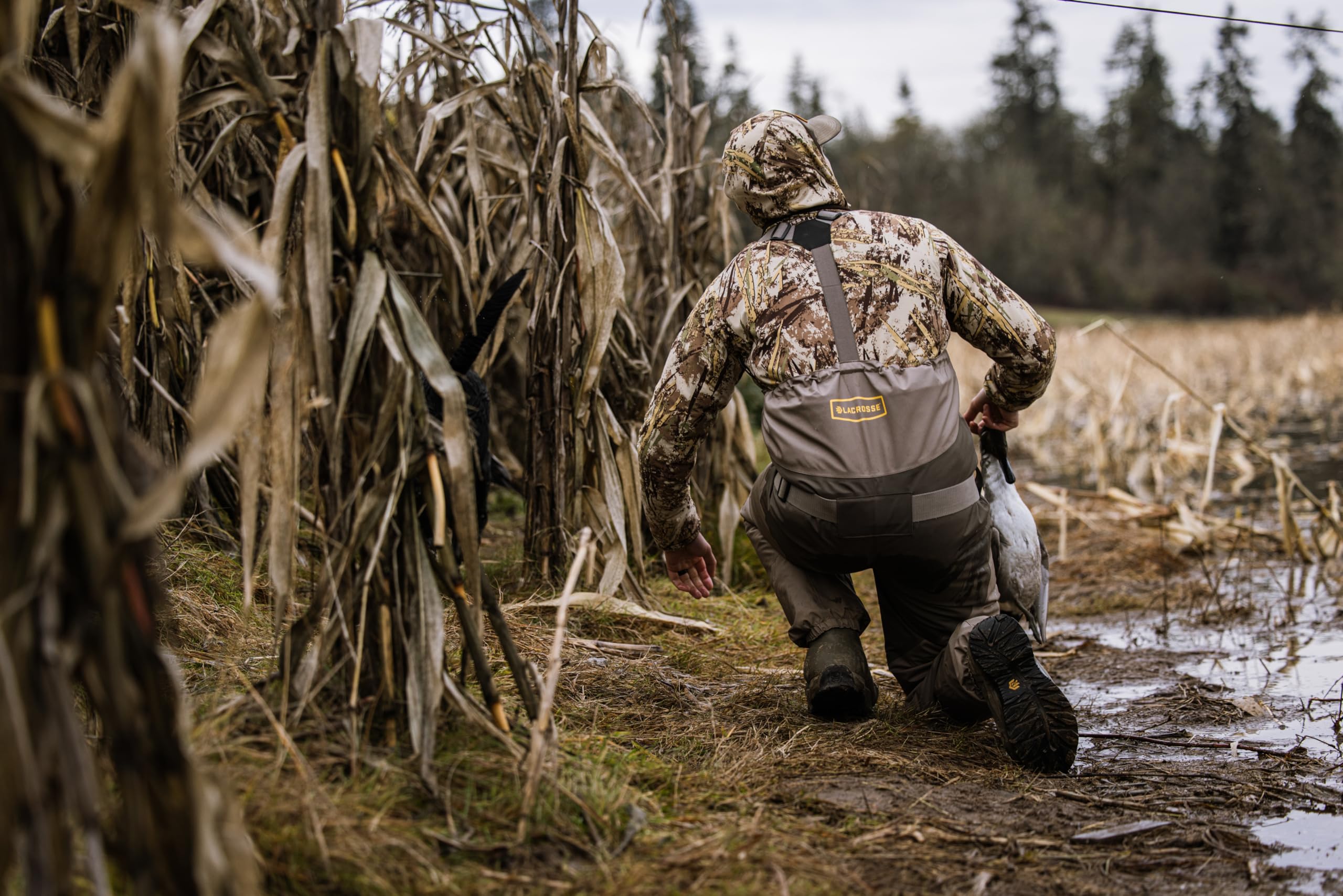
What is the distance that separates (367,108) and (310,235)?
10.8 inches

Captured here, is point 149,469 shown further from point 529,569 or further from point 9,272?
point 529,569

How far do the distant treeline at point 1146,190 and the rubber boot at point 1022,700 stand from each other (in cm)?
4227

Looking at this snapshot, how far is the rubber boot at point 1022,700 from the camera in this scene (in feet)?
8.79

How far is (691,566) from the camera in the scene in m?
3.34

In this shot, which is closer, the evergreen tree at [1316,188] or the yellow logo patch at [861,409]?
the yellow logo patch at [861,409]

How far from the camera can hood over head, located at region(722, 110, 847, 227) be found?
10.1 ft

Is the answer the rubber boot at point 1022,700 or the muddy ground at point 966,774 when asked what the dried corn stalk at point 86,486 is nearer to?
the muddy ground at point 966,774

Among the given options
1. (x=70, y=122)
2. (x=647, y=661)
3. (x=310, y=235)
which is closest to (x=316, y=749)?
(x=310, y=235)

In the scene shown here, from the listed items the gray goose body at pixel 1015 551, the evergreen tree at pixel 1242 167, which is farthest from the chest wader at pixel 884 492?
the evergreen tree at pixel 1242 167

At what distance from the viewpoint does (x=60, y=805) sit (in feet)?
4.35

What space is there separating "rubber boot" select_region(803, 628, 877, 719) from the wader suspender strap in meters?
0.80

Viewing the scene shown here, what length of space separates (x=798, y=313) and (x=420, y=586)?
132 centimetres

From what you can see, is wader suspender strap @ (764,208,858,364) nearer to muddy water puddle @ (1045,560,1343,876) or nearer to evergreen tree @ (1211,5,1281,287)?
muddy water puddle @ (1045,560,1343,876)

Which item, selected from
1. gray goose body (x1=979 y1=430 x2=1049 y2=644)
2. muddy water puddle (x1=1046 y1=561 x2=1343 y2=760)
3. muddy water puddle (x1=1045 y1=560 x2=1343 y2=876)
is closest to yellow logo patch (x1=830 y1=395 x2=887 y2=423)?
gray goose body (x1=979 y1=430 x2=1049 y2=644)
